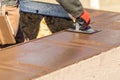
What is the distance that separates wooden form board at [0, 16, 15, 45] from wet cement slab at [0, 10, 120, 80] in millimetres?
367

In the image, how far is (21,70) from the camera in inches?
142

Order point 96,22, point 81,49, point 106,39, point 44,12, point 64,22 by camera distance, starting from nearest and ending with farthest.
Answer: point 81,49 → point 106,39 → point 96,22 → point 64,22 → point 44,12

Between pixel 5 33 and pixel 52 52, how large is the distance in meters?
0.83

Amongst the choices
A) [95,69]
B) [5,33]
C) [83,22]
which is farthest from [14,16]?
[95,69]

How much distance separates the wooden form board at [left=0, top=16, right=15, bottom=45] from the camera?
4.68 meters

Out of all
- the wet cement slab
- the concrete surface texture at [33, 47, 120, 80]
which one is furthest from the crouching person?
the concrete surface texture at [33, 47, 120, 80]

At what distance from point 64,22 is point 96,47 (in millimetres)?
1662

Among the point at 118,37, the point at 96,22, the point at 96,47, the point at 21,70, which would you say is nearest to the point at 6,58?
the point at 21,70

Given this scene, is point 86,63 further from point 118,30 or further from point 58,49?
point 118,30

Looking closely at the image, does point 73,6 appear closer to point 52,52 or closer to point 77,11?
point 77,11

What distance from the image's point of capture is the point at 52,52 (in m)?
4.11

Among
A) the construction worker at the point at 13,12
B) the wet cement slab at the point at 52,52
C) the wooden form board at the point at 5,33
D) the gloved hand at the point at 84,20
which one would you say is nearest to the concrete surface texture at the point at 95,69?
the wet cement slab at the point at 52,52

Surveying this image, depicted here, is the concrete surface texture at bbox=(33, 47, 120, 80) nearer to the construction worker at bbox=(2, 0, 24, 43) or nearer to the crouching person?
the crouching person

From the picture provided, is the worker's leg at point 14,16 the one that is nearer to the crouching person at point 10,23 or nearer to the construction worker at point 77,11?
the crouching person at point 10,23
